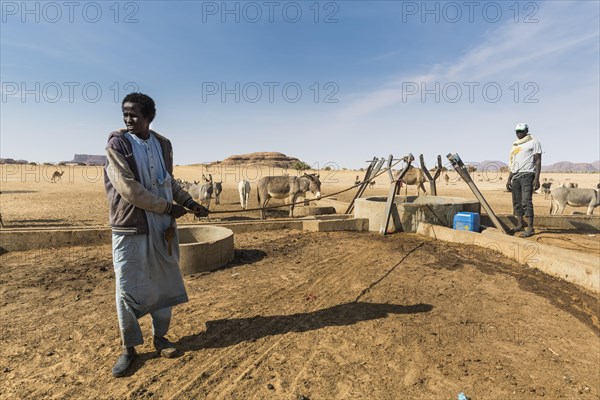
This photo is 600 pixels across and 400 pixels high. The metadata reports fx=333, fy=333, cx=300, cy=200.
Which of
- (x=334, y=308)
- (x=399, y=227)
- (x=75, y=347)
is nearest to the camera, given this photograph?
(x=75, y=347)

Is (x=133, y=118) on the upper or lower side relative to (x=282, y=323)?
upper

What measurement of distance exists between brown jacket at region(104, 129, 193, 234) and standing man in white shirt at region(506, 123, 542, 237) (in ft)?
23.3

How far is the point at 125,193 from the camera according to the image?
109 inches

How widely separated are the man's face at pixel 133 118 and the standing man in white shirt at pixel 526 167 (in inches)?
286

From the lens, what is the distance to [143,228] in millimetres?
2914

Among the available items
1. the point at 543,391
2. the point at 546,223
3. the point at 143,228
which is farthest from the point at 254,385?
the point at 546,223

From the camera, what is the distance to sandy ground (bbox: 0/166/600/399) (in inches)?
104

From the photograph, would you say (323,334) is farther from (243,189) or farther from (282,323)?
(243,189)

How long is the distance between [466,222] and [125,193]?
6859 millimetres

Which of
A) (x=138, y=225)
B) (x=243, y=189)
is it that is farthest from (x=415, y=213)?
(x=243, y=189)

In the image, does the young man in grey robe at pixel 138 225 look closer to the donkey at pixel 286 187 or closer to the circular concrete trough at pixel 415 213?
the circular concrete trough at pixel 415 213

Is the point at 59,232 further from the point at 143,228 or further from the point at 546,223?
the point at 546,223

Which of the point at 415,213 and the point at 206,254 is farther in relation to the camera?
the point at 415,213

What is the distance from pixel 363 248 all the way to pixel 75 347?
16.1ft
